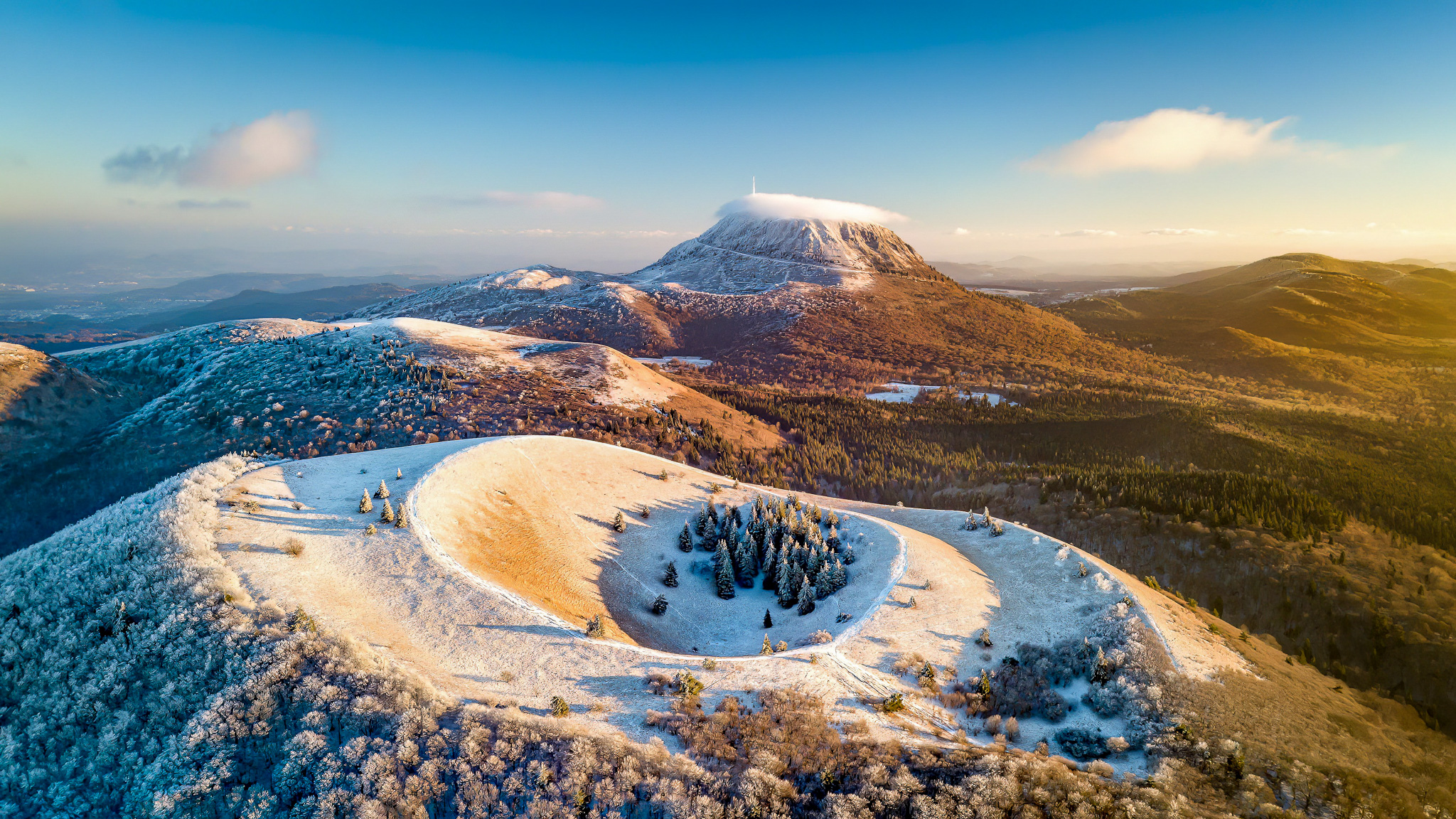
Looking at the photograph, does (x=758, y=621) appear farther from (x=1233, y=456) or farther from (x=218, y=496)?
(x=1233, y=456)

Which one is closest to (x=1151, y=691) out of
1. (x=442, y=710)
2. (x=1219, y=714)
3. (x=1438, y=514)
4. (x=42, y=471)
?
(x=1219, y=714)

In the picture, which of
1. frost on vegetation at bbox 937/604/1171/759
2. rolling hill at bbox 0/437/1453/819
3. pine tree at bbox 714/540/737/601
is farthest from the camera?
pine tree at bbox 714/540/737/601

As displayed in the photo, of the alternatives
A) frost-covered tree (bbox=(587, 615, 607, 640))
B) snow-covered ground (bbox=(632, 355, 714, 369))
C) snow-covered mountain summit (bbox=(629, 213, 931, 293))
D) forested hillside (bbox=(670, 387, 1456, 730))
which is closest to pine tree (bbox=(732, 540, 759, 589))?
frost-covered tree (bbox=(587, 615, 607, 640))

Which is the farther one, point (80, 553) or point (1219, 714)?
point (80, 553)

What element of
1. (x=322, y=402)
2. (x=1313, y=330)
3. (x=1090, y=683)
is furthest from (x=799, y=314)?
A: (x=1313, y=330)

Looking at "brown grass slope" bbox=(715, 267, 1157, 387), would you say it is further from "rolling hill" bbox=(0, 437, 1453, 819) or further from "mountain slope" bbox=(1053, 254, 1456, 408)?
"rolling hill" bbox=(0, 437, 1453, 819)

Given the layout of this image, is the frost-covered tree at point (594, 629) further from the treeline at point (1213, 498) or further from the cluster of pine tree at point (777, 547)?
the treeline at point (1213, 498)

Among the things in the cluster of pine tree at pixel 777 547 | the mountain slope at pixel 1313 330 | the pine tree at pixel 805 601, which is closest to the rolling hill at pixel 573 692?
the pine tree at pixel 805 601
